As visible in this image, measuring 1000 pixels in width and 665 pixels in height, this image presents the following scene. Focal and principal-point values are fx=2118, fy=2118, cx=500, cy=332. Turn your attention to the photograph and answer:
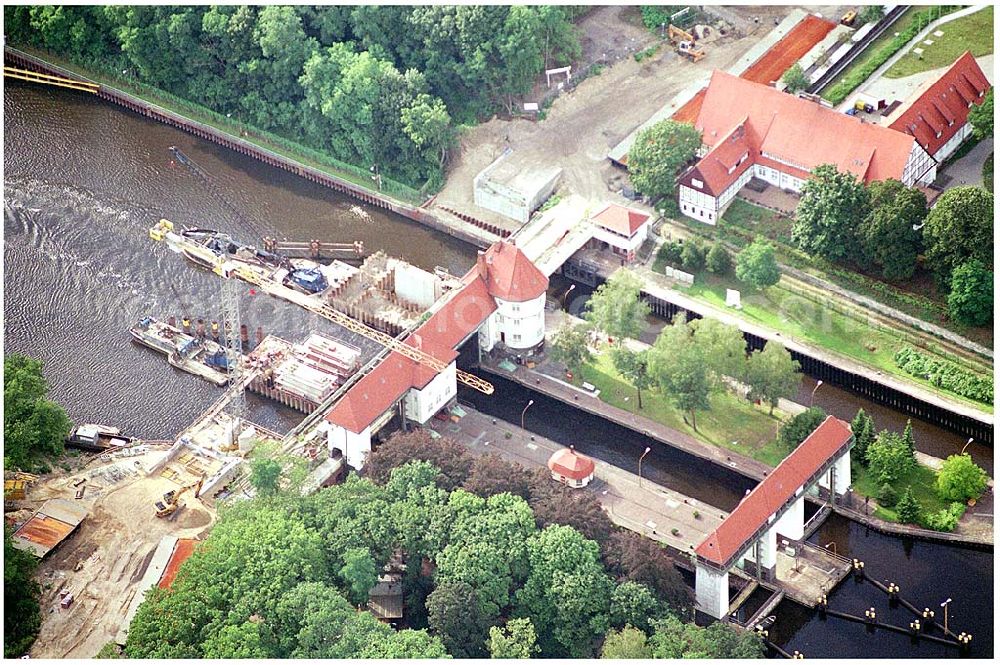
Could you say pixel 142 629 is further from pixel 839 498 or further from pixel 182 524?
pixel 839 498

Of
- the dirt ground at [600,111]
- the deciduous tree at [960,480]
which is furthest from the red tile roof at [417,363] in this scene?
the deciduous tree at [960,480]

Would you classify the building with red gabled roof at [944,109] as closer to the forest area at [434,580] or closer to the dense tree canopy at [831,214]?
the dense tree canopy at [831,214]

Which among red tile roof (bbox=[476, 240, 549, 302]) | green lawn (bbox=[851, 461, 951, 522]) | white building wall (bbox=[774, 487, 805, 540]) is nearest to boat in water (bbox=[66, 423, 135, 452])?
red tile roof (bbox=[476, 240, 549, 302])

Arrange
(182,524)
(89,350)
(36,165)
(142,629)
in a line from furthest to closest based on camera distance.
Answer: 1. (36,165)
2. (89,350)
3. (182,524)
4. (142,629)

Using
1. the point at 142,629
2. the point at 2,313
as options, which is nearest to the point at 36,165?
the point at 2,313

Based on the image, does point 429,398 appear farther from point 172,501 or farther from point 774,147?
point 774,147

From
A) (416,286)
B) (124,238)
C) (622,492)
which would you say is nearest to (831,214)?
(622,492)
